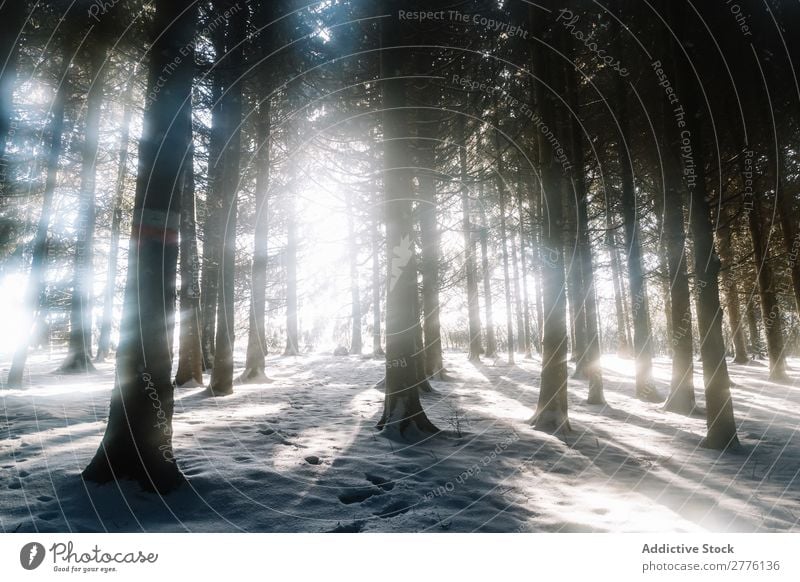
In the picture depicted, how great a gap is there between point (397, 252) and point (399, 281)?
0.47 m

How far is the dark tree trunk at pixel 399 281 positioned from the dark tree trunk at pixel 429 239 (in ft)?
12.1

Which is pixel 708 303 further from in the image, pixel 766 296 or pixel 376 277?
pixel 376 277

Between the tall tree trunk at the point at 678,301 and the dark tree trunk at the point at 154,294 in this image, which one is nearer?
the dark tree trunk at the point at 154,294

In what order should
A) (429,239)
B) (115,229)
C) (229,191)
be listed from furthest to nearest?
(115,229) < (429,239) < (229,191)

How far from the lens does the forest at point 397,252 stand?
3656mm

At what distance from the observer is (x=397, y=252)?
6.30 meters

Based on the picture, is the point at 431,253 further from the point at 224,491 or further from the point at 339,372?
the point at 224,491

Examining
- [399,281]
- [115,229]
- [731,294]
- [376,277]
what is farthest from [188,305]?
[731,294]

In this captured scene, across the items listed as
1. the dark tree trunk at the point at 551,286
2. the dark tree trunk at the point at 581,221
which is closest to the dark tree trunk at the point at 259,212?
the dark tree trunk at the point at 551,286

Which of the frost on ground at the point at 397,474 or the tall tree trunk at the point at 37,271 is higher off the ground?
the tall tree trunk at the point at 37,271

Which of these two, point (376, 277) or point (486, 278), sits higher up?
point (376, 277)

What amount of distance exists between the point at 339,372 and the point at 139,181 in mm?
12008

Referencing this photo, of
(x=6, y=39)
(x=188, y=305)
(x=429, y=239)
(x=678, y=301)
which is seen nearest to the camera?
(x=6, y=39)

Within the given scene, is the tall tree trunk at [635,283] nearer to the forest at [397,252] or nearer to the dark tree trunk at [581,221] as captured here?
the forest at [397,252]
